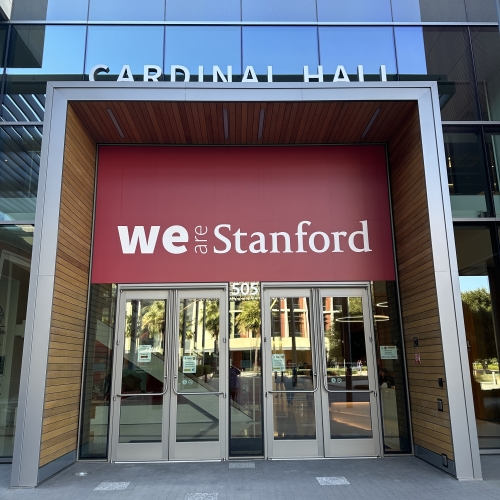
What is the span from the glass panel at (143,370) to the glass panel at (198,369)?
32 cm

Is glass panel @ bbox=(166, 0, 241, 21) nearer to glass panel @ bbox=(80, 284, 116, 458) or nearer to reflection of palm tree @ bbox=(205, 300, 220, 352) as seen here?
glass panel @ bbox=(80, 284, 116, 458)

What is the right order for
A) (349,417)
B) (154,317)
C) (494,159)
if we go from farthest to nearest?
(494,159) < (154,317) < (349,417)

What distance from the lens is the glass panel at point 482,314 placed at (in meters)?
7.56

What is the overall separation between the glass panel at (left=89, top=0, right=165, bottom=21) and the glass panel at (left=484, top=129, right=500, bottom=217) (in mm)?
6373

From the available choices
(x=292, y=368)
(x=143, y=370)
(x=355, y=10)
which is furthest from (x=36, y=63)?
(x=292, y=368)

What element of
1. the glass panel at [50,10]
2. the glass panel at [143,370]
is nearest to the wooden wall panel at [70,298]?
the glass panel at [143,370]

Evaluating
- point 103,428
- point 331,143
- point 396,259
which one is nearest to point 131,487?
point 103,428

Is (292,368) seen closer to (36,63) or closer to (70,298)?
(70,298)

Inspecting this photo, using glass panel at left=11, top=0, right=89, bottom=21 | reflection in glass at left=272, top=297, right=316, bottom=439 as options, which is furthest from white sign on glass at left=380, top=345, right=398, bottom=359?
glass panel at left=11, top=0, right=89, bottom=21

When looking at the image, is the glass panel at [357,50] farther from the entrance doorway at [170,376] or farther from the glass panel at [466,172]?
the entrance doorway at [170,376]

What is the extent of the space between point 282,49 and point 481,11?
13.3 ft

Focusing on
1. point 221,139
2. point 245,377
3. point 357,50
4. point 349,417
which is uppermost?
point 357,50

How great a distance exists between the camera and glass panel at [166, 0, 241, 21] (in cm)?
882

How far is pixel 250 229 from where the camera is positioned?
8.02 metres
